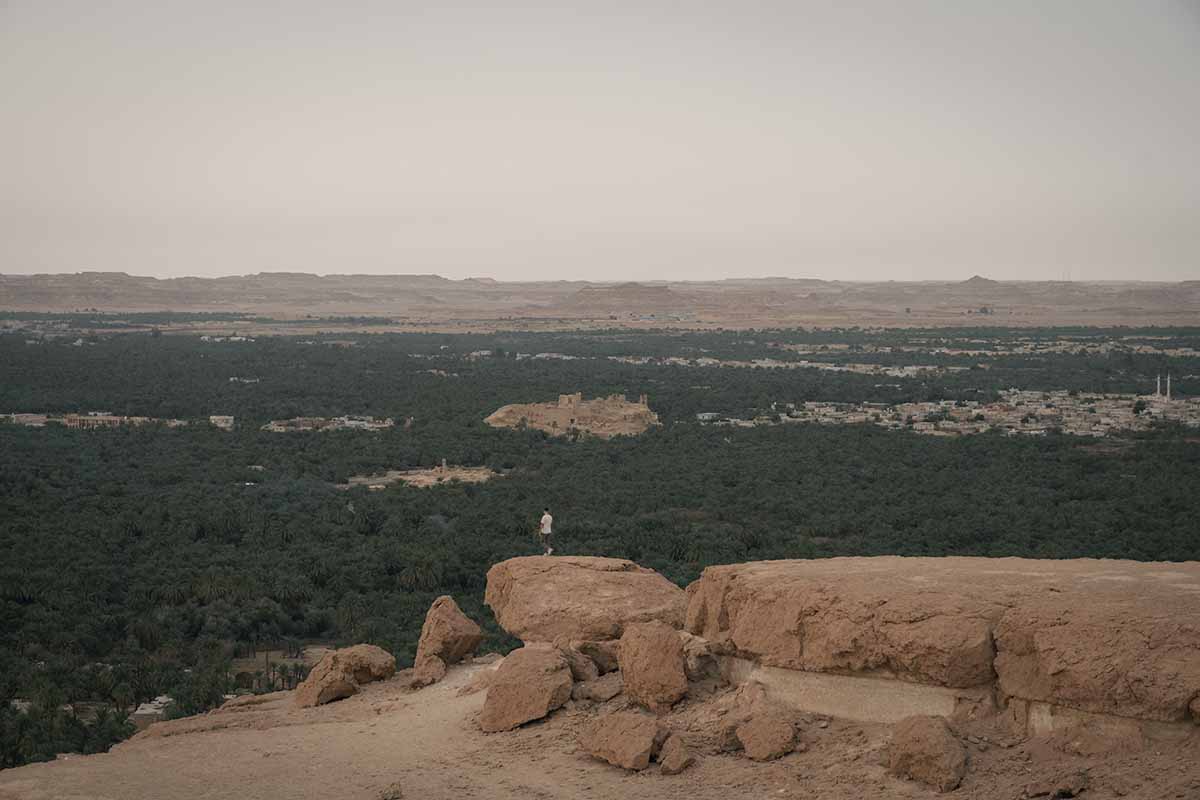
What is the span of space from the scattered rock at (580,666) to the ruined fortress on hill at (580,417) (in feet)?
121

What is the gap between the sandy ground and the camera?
8984 millimetres

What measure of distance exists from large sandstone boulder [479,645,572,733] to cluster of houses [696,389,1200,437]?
39.8m

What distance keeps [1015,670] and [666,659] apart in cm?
302

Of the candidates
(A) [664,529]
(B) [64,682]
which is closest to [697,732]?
(B) [64,682]

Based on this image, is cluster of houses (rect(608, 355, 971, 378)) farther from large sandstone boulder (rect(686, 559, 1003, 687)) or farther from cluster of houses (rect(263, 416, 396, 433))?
large sandstone boulder (rect(686, 559, 1003, 687))

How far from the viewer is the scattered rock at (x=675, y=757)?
396 inches

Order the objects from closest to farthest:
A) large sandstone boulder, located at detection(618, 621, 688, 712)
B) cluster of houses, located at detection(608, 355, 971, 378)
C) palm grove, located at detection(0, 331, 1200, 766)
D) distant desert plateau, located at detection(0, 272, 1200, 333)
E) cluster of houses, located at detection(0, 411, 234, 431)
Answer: large sandstone boulder, located at detection(618, 621, 688, 712) < palm grove, located at detection(0, 331, 1200, 766) < cluster of houses, located at detection(0, 411, 234, 431) < cluster of houses, located at detection(608, 355, 971, 378) < distant desert plateau, located at detection(0, 272, 1200, 333)

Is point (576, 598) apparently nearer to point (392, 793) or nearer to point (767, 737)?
point (767, 737)

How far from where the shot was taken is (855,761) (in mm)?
9703

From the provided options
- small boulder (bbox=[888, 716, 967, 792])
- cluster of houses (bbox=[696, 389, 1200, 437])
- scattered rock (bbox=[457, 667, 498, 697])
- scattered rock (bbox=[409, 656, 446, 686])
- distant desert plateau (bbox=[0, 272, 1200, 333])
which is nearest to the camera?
small boulder (bbox=[888, 716, 967, 792])

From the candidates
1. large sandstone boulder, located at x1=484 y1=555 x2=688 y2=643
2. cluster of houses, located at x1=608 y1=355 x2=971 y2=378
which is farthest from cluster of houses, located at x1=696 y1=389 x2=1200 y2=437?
large sandstone boulder, located at x1=484 y1=555 x2=688 y2=643

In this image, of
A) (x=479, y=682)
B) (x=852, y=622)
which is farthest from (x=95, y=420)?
(x=852, y=622)

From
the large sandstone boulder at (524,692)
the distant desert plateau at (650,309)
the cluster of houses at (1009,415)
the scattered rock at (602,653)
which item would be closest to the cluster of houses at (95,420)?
the cluster of houses at (1009,415)

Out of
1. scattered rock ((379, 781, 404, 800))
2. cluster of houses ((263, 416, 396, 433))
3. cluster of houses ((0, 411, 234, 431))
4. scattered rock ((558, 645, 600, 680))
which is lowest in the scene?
cluster of houses ((263, 416, 396, 433))
